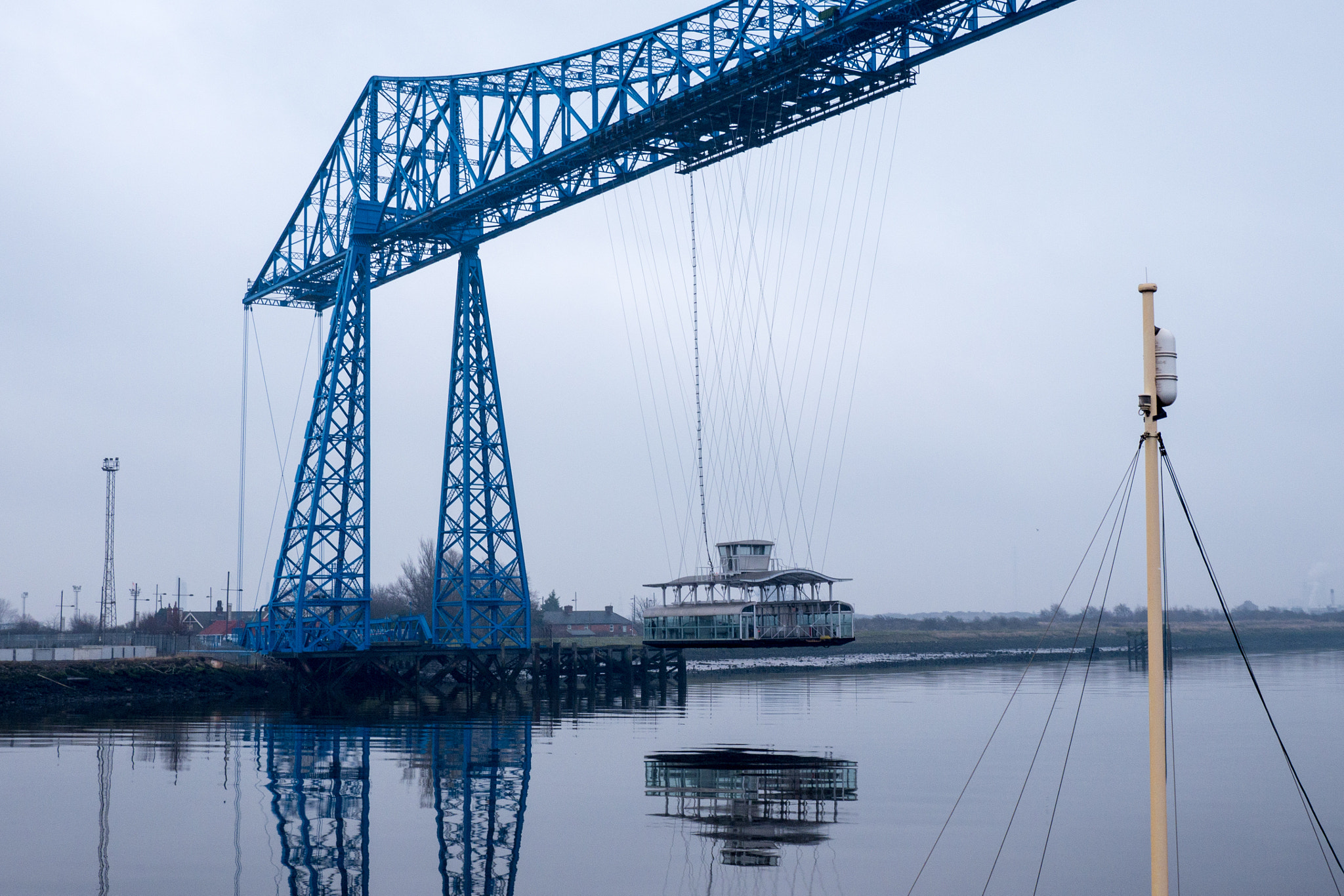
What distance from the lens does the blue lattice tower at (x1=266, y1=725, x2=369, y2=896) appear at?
57.2 ft

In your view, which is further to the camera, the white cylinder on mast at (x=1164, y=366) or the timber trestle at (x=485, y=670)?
the timber trestle at (x=485, y=670)

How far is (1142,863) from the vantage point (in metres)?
19.0

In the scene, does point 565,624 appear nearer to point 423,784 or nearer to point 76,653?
point 76,653

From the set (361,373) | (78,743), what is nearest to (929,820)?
(78,743)

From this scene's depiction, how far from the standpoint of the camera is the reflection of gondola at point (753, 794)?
1997 centimetres

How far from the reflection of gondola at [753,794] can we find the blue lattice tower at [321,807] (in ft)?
18.3

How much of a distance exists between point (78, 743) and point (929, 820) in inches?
884

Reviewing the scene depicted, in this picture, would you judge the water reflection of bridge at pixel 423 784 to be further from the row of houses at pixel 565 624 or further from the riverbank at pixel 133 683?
the row of houses at pixel 565 624

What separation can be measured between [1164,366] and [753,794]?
16592 mm

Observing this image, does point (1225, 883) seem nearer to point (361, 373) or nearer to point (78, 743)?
point (78, 743)

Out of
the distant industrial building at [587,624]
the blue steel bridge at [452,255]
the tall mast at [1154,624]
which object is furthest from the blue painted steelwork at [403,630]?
the distant industrial building at [587,624]

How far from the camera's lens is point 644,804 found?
23484 millimetres

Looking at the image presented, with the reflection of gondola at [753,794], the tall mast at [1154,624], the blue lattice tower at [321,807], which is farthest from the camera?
the reflection of gondola at [753,794]

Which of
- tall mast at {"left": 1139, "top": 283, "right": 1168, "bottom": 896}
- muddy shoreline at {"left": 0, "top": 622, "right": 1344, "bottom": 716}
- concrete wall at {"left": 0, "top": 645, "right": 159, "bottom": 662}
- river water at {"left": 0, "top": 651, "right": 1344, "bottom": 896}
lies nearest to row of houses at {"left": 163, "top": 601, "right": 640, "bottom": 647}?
muddy shoreline at {"left": 0, "top": 622, "right": 1344, "bottom": 716}
